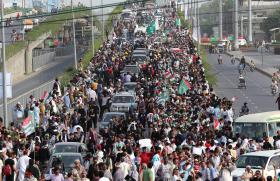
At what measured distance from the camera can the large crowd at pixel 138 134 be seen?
88.5 ft

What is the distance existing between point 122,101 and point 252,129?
1380 centimetres

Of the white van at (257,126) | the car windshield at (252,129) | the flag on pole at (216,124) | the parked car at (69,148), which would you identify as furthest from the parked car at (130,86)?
the parked car at (69,148)

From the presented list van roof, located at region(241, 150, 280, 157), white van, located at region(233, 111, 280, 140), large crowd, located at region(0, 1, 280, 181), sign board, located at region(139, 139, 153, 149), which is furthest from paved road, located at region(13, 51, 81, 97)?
van roof, located at region(241, 150, 280, 157)

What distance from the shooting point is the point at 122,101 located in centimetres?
4884

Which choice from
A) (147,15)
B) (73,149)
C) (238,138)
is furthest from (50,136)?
(147,15)

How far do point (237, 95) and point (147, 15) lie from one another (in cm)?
6232

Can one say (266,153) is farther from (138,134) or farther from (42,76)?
(42,76)

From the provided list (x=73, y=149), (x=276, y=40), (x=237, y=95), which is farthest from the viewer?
(x=276, y=40)

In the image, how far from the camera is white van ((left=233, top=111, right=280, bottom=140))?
35562 mm

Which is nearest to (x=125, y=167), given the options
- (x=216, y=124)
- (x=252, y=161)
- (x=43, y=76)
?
(x=252, y=161)

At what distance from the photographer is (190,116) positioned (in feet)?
130

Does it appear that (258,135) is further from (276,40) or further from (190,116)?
(276,40)

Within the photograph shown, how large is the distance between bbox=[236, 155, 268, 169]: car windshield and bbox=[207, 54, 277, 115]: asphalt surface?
2145 centimetres

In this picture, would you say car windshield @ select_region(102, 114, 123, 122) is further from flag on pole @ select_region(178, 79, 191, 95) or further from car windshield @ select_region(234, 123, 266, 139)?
car windshield @ select_region(234, 123, 266, 139)
